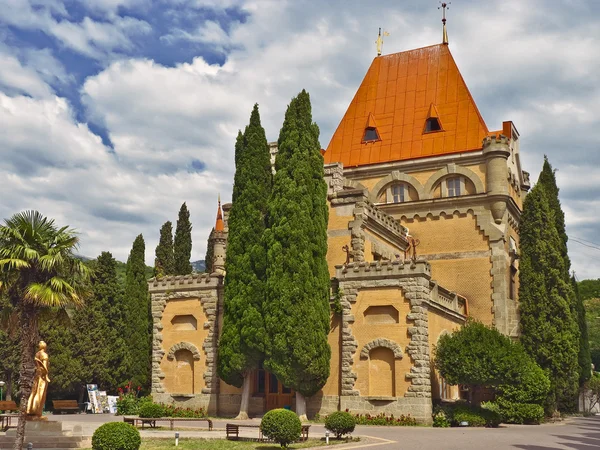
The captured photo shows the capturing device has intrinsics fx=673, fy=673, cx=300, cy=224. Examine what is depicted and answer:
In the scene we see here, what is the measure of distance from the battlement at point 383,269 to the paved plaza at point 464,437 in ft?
20.6

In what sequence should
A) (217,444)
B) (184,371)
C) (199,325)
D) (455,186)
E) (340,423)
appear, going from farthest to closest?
(455,186), (199,325), (184,371), (340,423), (217,444)

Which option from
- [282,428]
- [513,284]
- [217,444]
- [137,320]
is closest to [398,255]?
[513,284]

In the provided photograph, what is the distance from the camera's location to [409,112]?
1603 inches

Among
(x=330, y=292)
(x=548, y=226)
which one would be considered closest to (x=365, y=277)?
(x=330, y=292)

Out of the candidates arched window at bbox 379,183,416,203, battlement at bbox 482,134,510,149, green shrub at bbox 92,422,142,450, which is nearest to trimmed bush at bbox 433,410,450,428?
green shrub at bbox 92,422,142,450

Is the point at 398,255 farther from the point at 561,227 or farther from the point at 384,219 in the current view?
the point at 561,227

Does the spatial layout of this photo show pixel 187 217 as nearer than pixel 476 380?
No

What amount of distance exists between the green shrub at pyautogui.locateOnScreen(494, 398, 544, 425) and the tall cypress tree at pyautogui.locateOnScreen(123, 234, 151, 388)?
22.5 meters

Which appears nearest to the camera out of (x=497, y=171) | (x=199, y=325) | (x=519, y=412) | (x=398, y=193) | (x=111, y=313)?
(x=519, y=412)

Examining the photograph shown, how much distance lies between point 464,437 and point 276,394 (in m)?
11.3

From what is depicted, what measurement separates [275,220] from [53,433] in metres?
12.5

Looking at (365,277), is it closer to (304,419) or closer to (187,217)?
(304,419)

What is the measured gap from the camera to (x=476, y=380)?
86.0 feet

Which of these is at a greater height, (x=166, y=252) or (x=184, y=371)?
(x=166, y=252)
